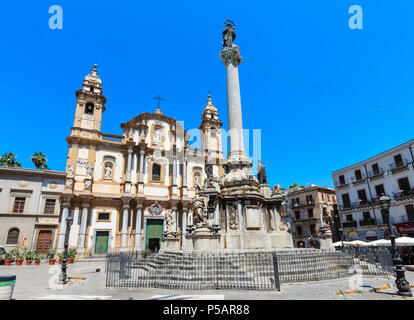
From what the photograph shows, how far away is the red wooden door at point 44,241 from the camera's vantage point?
25.0 meters

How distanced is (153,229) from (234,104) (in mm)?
19207

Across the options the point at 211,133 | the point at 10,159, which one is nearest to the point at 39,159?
the point at 10,159

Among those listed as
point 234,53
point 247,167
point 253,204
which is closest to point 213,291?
point 253,204

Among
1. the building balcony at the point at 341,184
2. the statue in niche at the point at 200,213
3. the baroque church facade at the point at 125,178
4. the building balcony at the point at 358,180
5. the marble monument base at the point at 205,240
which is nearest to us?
the marble monument base at the point at 205,240

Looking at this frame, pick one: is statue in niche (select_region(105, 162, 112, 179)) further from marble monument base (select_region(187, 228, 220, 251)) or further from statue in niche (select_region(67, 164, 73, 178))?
marble monument base (select_region(187, 228, 220, 251))

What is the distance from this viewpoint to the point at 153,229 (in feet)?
88.4

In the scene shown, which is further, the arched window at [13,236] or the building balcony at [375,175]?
the building balcony at [375,175]

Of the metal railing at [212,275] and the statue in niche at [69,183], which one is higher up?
the statue in niche at [69,183]

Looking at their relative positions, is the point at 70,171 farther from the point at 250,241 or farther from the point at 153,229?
the point at 250,241

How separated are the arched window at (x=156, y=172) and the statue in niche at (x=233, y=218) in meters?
20.0

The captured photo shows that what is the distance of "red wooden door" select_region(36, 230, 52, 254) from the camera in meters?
25.0

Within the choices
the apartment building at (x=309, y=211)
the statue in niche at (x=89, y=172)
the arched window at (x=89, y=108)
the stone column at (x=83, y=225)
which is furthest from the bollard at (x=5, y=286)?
the apartment building at (x=309, y=211)

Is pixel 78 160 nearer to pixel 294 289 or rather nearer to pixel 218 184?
pixel 218 184

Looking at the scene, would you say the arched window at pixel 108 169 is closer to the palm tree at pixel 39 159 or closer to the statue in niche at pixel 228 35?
the palm tree at pixel 39 159
